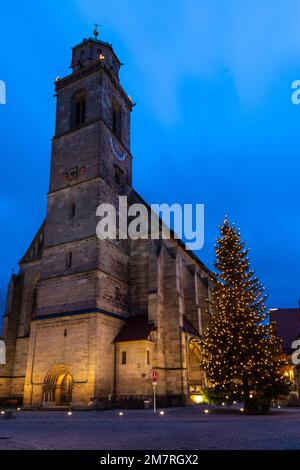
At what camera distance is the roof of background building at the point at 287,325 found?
43719 millimetres

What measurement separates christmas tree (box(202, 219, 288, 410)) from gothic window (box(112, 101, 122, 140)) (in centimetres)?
1834

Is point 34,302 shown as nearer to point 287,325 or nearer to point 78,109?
point 78,109

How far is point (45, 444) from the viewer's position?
9.32m

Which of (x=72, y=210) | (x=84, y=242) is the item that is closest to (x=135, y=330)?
(x=84, y=242)

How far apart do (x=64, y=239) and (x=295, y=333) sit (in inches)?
1144


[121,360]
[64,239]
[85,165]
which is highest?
[85,165]

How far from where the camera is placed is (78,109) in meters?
35.6

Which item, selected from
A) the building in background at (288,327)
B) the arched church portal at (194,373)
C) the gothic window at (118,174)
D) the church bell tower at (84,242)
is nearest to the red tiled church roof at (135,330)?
the church bell tower at (84,242)

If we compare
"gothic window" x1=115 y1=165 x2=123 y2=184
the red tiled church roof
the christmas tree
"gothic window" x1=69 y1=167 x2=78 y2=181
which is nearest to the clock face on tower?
"gothic window" x1=115 y1=165 x2=123 y2=184

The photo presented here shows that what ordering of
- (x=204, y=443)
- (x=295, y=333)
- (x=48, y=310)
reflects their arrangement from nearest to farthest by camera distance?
(x=204, y=443) → (x=48, y=310) → (x=295, y=333)

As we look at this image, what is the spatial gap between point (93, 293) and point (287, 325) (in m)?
27.9

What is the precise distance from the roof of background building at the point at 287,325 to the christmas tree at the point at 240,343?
75.6 feet
